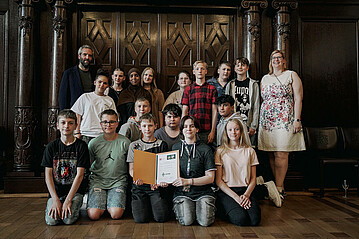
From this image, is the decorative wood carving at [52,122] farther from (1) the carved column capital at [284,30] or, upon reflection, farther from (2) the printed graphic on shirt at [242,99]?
(1) the carved column capital at [284,30]

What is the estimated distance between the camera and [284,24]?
4574 mm

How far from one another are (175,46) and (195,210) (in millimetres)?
2815

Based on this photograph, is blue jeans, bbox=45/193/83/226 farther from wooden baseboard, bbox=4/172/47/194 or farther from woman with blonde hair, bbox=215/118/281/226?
wooden baseboard, bbox=4/172/47/194

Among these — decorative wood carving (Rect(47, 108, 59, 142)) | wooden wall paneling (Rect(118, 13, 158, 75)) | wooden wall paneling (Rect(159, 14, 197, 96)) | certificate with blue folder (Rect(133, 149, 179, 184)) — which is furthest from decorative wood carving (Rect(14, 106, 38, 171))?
certificate with blue folder (Rect(133, 149, 179, 184))

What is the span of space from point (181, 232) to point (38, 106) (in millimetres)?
3040

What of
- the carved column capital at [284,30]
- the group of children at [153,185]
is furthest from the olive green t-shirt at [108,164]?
the carved column capital at [284,30]

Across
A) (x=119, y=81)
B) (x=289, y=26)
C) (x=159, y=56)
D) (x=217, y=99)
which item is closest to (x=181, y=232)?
(x=217, y=99)

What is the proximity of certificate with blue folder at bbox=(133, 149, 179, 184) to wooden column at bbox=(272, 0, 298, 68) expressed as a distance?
2547 mm

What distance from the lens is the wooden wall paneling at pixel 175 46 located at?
16.0 feet

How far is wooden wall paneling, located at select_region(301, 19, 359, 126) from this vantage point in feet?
16.2

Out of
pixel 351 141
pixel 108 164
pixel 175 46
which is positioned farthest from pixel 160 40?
pixel 351 141

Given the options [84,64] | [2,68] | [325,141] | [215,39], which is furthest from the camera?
[215,39]

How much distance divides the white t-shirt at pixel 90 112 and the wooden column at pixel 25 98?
1.23m

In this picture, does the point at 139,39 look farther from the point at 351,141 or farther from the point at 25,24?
the point at 351,141
